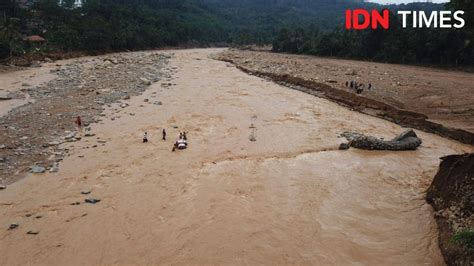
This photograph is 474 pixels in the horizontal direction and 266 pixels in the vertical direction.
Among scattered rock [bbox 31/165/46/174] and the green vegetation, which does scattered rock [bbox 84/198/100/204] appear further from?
the green vegetation

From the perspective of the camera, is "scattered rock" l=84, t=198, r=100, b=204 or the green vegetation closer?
the green vegetation

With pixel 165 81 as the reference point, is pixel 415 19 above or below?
above

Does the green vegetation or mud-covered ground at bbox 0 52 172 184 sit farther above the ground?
mud-covered ground at bbox 0 52 172 184

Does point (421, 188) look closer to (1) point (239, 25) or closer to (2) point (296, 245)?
(2) point (296, 245)

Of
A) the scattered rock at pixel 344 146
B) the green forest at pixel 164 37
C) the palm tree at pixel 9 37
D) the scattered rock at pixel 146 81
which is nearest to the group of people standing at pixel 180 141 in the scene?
the scattered rock at pixel 344 146

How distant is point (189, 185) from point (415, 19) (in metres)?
47.4

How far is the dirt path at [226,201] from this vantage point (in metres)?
8.98

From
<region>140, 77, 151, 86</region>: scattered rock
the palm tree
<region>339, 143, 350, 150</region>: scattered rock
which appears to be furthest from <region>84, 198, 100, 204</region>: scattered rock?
the palm tree

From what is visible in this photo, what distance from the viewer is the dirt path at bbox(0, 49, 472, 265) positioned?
8977mm

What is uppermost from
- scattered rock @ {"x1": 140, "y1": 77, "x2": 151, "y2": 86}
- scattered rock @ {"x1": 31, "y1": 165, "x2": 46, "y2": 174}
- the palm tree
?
the palm tree

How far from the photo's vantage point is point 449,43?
4194cm

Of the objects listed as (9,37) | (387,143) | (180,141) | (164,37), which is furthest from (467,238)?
(164,37)

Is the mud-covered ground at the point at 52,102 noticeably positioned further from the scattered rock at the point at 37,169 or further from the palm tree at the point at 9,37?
the palm tree at the point at 9,37

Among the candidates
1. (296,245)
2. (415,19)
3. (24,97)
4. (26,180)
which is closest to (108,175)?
(26,180)
